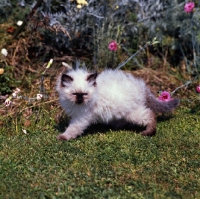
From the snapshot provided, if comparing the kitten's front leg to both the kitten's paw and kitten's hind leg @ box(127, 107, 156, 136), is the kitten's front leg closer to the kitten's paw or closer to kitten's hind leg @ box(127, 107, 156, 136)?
the kitten's paw

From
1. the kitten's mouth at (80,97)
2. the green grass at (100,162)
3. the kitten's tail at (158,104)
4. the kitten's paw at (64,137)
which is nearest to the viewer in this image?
the green grass at (100,162)

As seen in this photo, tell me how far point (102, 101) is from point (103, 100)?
17mm

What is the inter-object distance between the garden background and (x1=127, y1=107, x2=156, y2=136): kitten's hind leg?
13cm

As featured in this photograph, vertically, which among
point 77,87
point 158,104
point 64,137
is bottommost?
point 64,137

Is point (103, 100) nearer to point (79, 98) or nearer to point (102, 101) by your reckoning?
point (102, 101)

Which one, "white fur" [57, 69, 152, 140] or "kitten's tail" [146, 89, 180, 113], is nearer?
"white fur" [57, 69, 152, 140]

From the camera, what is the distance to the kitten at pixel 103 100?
546 centimetres

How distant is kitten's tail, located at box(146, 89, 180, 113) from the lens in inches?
236

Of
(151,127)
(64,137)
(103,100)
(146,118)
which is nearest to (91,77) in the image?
(103,100)

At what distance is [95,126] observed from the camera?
6242 mm

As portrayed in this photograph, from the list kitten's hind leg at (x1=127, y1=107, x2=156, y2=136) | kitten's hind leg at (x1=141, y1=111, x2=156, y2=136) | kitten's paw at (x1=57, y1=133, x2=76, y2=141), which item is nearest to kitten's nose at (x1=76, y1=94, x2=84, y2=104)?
kitten's paw at (x1=57, y1=133, x2=76, y2=141)

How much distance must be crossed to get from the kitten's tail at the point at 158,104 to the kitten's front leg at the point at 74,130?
0.90m

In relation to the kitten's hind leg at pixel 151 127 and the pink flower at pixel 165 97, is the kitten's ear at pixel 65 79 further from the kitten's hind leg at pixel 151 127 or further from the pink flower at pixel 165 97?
the pink flower at pixel 165 97

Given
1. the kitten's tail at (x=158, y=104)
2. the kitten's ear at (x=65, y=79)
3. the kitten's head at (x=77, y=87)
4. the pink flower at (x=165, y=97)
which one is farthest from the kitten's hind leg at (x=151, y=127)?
the kitten's ear at (x=65, y=79)
